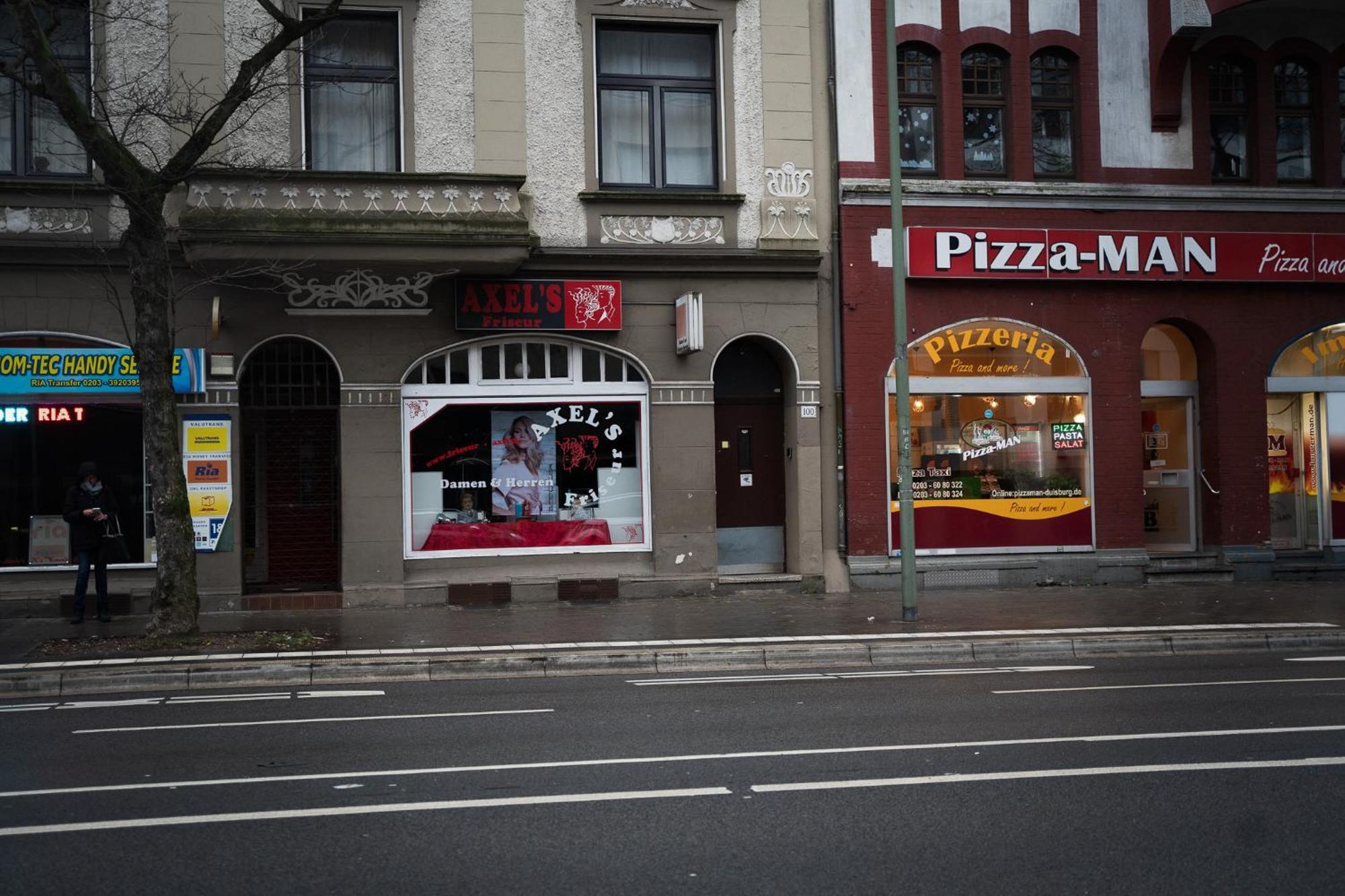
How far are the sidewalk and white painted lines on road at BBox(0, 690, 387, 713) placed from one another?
0.58 metres

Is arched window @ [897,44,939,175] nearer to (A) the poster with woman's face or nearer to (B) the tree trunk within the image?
(A) the poster with woman's face

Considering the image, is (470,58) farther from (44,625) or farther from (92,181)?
(44,625)

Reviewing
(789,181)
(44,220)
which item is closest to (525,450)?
(789,181)

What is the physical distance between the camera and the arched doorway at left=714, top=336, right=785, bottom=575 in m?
18.6

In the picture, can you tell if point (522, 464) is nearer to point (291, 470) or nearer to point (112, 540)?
point (291, 470)

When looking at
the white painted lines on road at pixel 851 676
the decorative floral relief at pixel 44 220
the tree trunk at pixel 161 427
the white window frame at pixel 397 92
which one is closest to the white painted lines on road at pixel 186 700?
the tree trunk at pixel 161 427

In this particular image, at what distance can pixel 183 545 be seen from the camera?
13.4 meters

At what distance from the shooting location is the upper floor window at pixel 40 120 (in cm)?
1641

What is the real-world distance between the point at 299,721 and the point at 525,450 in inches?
327

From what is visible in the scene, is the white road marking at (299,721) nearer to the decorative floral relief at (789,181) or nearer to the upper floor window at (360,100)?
the upper floor window at (360,100)

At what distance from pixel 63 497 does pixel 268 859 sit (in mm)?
12118

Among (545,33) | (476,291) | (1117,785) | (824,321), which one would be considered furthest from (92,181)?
(1117,785)

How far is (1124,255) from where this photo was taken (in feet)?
61.8

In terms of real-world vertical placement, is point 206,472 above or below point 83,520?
above
